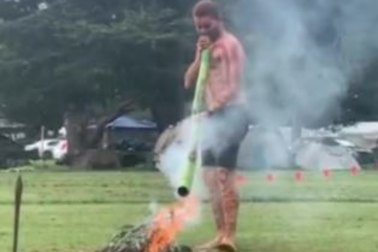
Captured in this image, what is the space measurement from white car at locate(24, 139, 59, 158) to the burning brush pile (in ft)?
135

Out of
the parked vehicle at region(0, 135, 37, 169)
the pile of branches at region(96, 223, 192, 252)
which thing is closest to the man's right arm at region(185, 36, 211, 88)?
the pile of branches at region(96, 223, 192, 252)

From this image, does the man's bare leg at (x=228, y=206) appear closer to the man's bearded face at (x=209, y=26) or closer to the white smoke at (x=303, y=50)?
the white smoke at (x=303, y=50)

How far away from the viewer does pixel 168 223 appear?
7.49 metres

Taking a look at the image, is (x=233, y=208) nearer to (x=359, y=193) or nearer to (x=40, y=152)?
(x=359, y=193)

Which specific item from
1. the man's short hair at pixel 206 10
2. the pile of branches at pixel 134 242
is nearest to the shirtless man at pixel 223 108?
the man's short hair at pixel 206 10

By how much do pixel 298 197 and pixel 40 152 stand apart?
36.0 m

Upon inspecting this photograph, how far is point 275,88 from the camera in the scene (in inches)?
349

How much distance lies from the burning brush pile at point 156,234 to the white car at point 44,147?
135 ft

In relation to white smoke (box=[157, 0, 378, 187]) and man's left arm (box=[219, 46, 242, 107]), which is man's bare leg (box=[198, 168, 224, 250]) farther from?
man's left arm (box=[219, 46, 242, 107])

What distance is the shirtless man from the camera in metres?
7.74

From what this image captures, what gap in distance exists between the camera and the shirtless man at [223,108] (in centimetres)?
774

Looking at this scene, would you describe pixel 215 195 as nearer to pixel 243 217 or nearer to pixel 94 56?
pixel 243 217

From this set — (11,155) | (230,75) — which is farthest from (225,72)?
(11,155)

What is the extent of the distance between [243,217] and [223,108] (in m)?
4.14
